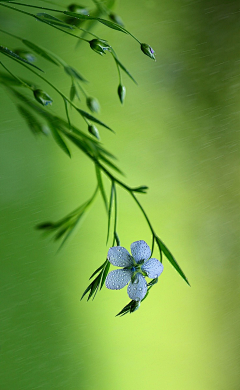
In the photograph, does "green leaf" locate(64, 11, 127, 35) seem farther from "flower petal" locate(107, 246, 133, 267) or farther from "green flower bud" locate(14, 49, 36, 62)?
"flower petal" locate(107, 246, 133, 267)

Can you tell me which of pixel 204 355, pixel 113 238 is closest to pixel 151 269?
pixel 113 238

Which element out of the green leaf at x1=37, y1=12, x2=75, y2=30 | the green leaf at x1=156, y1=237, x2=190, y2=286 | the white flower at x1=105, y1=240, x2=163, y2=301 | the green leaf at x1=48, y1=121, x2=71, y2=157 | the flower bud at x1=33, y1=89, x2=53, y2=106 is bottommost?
the green leaf at x1=156, y1=237, x2=190, y2=286

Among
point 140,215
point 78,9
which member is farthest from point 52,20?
point 140,215

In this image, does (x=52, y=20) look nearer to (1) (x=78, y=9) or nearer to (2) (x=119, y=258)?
(1) (x=78, y=9)

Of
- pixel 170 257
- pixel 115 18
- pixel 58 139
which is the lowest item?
pixel 170 257

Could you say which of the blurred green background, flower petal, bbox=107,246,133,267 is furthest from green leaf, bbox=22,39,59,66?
flower petal, bbox=107,246,133,267

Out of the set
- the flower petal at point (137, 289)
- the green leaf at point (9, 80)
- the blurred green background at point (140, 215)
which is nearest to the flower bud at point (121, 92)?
the blurred green background at point (140, 215)

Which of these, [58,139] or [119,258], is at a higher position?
[58,139]

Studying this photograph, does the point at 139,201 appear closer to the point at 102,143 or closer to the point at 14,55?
the point at 102,143
